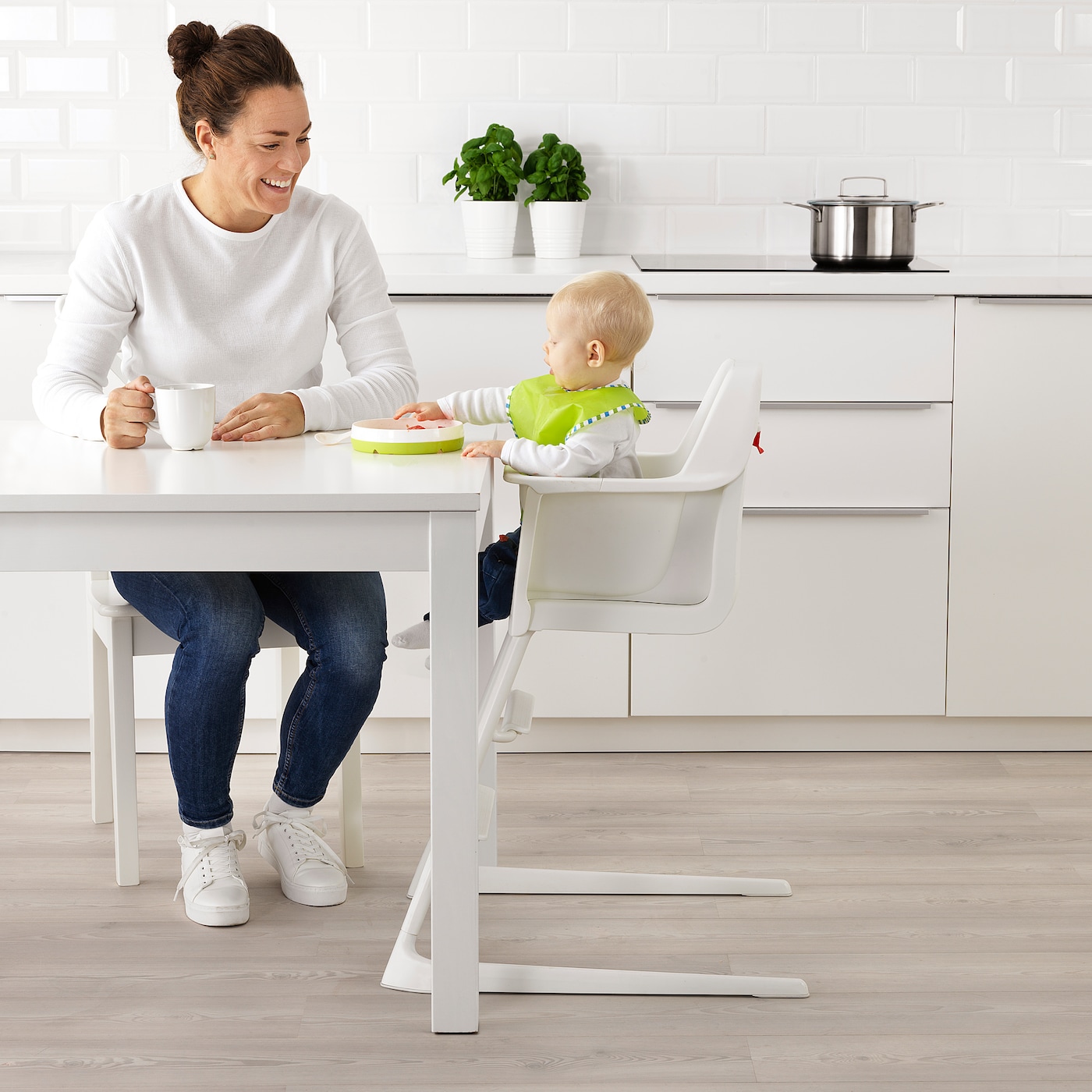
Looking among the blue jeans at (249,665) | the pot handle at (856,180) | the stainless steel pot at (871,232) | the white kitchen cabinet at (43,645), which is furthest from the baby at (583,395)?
the pot handle at (856,180)

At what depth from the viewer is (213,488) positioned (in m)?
1.55

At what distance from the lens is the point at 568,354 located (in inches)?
70.3

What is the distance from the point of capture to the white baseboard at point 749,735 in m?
2.87

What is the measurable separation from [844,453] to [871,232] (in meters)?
0.46

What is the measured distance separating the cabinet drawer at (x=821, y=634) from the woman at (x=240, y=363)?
0.89 meters

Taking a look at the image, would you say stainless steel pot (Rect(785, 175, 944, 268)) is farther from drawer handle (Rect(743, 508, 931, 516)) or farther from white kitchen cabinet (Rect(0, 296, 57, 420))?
white kitchen cabinet (Rect(0, 296, 57, 420))

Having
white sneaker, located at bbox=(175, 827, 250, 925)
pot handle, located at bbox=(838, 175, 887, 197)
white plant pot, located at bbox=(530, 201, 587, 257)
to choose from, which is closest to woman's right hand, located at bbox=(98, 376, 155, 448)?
white sneaker, located at bbox=(175, 827, 250, 925)

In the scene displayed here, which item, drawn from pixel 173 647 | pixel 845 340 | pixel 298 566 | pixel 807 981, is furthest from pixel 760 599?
pixel 298 566

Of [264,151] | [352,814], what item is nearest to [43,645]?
[352,814]

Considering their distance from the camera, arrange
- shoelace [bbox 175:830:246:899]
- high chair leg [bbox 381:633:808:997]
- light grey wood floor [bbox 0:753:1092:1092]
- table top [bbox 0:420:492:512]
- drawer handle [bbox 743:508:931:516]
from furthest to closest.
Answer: drawer handle [bbox 743:508:931:516]
shoelace [bbox 175:830:246:899]
high chair leg [bbox 381:633:808:997]
light grey wood floor [bbox 0:753:1092:1092]
table top [bbox 0:420:492:512]

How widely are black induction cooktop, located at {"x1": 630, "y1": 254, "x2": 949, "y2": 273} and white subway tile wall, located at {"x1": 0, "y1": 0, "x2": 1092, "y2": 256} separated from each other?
5.9 inches

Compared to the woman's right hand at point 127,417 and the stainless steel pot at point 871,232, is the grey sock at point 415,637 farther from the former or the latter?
the stainless steel pot at point 871,232

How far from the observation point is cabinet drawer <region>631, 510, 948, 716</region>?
9.05 ft

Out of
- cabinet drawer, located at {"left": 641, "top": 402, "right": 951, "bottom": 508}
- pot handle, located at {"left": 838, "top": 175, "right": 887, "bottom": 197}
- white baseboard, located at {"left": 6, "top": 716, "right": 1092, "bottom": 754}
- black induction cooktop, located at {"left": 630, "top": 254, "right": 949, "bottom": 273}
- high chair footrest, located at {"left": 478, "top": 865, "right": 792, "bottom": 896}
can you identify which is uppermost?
pot handle, located at {"left": 838, "top": 175, "right": 887, "bottom": 197}
